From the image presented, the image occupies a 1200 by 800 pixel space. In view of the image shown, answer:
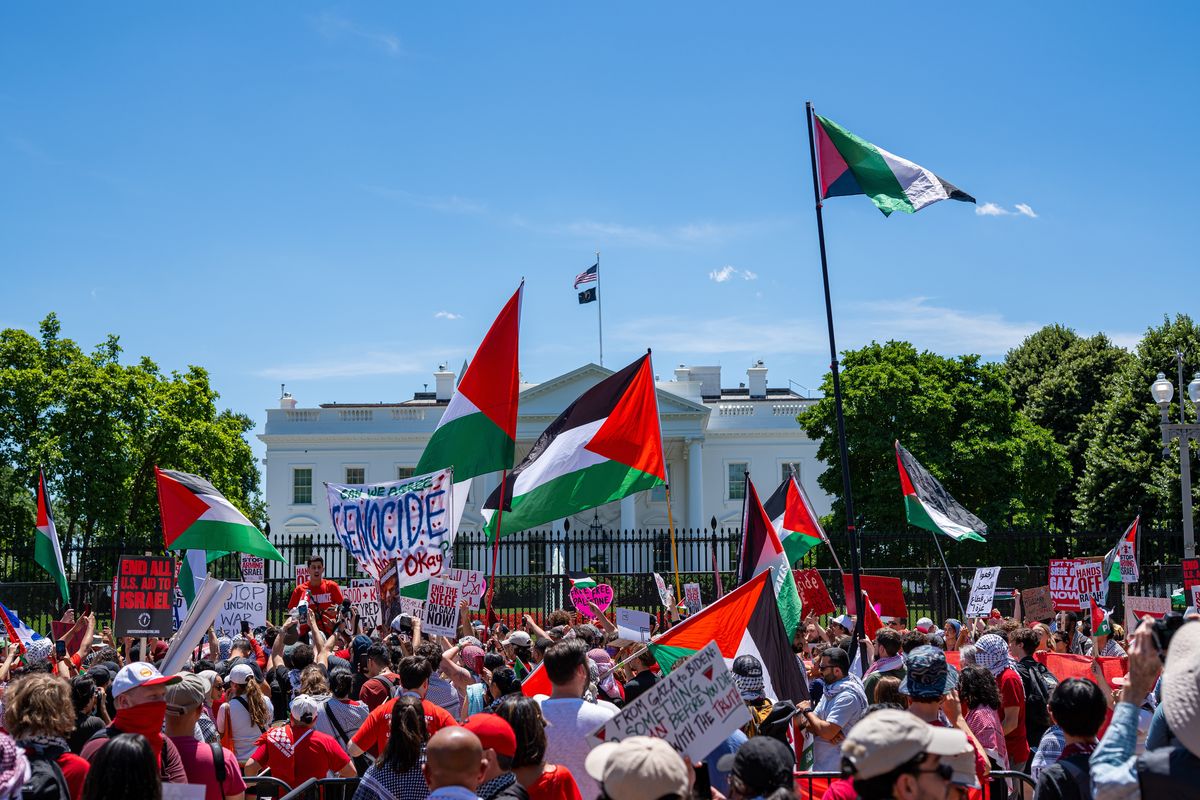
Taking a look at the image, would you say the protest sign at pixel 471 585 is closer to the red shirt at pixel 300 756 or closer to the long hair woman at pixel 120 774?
the red shirt at pixel 300 756

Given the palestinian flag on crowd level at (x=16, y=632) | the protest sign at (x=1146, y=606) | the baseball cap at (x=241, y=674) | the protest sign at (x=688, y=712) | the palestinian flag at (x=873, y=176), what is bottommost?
the palestinian flag on crowd level at (x=16, y=632)

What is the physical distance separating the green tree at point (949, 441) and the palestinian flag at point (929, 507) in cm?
2414

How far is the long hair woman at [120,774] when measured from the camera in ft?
13.3

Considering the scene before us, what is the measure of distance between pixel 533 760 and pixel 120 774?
1.62 metres

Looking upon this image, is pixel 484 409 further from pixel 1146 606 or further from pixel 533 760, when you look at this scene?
pixel 533 760

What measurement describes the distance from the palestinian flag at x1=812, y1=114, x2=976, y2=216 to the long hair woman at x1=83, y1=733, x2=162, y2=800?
338 inches

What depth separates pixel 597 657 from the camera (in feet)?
28.0

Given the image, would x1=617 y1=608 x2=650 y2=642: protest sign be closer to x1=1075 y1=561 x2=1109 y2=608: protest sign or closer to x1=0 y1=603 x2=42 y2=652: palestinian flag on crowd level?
x1=0 y1=603 x2=42 y2=652: palestinian flag on crowd level

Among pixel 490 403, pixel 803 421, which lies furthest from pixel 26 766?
pixel 803 421

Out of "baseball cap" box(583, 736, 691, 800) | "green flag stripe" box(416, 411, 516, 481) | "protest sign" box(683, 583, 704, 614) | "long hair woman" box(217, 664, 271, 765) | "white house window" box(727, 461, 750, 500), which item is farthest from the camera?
"white house window" box(727, 461, 750, 500)

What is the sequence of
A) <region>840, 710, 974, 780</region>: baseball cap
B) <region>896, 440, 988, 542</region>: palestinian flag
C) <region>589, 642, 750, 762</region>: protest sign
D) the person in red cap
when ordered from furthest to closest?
1. <region>896, 440, 988, 542</region>: palestinian flag
2. the person in red cap
3. <region>589, 642, 750, 762</region>: protest sign
4. <region>840, 710, 974, 780</region>: baseball cap

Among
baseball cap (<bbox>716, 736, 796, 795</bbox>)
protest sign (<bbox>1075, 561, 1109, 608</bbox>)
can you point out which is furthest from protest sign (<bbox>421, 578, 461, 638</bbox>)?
protest sign (<bbox>1075, 561, 1109, 608</bbox>)

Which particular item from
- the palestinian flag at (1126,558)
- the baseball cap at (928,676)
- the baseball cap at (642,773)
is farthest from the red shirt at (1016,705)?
the palestinian flag at (1126,558)

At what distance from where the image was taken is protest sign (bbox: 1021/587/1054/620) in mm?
12000
